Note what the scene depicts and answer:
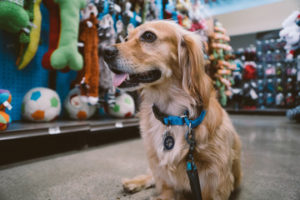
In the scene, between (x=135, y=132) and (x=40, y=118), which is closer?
(x=40, y=118)

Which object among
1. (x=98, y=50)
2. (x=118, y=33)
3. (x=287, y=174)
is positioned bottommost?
(x=287, y=174)

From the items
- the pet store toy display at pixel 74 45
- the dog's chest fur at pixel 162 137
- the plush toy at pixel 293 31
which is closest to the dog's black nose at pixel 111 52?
the dog's chest fur at pixel 162 137

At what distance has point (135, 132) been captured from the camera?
3.24 m

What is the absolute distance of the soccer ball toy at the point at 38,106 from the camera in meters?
1.86

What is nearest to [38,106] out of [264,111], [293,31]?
[293,31]

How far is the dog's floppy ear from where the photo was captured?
0.98 meters

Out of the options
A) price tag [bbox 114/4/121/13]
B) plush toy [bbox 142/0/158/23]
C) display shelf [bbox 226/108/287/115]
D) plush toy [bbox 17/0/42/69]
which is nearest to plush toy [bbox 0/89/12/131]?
plush toy [bbox 17/0/42/69]

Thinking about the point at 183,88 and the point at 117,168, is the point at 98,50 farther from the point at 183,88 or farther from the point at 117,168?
the point at 183,88

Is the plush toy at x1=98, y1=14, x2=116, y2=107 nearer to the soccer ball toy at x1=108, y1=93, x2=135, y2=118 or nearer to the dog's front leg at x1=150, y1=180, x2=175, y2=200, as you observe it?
the soccer ball toy at x1=108, y1=93, x2=135, y2=118

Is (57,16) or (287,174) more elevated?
(57,16)

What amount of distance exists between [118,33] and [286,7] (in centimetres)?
787

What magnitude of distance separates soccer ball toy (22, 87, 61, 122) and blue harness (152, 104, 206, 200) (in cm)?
131

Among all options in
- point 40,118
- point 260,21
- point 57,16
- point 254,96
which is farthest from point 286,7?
point 40,118

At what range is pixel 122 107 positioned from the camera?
258 cm
